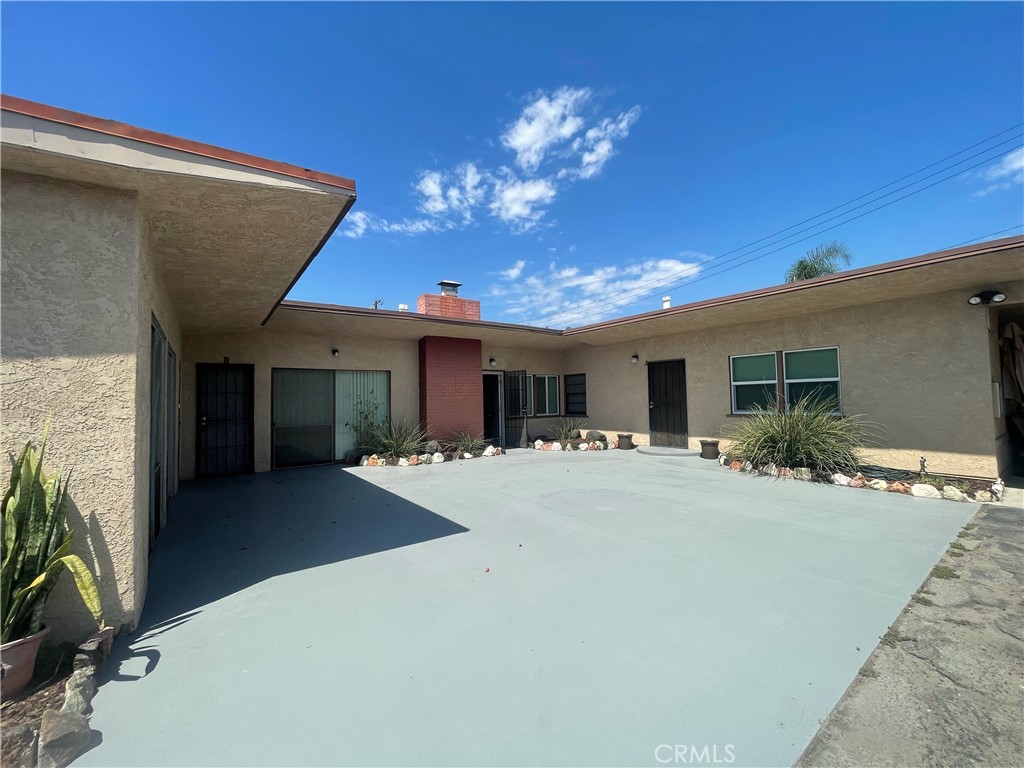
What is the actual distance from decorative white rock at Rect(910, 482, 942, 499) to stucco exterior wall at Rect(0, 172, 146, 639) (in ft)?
29.1

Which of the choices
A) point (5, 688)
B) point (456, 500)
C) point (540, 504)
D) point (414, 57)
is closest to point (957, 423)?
point (540, 504)

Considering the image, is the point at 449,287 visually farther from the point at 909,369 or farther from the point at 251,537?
the point at 909,369

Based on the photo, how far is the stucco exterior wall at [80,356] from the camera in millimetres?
2355

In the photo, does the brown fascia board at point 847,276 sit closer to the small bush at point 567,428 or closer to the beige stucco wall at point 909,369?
the beige stucco wall at point 909,369

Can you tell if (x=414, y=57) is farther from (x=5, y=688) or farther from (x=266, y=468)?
(x=5, y=688)

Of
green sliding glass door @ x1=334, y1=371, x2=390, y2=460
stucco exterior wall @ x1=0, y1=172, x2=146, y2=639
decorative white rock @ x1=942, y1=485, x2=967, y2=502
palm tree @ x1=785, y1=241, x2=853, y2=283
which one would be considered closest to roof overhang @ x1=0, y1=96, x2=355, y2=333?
stucco exterior wall @ x1=0, y1=172, x2=146, y2=639

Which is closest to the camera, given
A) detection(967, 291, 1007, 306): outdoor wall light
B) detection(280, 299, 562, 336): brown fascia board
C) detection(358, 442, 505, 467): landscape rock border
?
detection(967, 291, 1007, 306): outdoor wall light

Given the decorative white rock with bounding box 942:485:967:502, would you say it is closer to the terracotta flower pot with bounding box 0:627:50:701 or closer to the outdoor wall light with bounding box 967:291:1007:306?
the outdoor wall light with bounding box 967:291:1007:306

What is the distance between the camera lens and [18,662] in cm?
196

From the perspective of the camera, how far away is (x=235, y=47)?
5152mm

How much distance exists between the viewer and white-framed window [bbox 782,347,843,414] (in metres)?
8.06

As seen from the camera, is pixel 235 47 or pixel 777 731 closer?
pixel 777 731

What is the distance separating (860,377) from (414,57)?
1019 cm

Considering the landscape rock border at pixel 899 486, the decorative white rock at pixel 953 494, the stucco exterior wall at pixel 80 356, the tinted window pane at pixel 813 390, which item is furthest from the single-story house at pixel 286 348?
the decorative white rock at pixel 953 494
